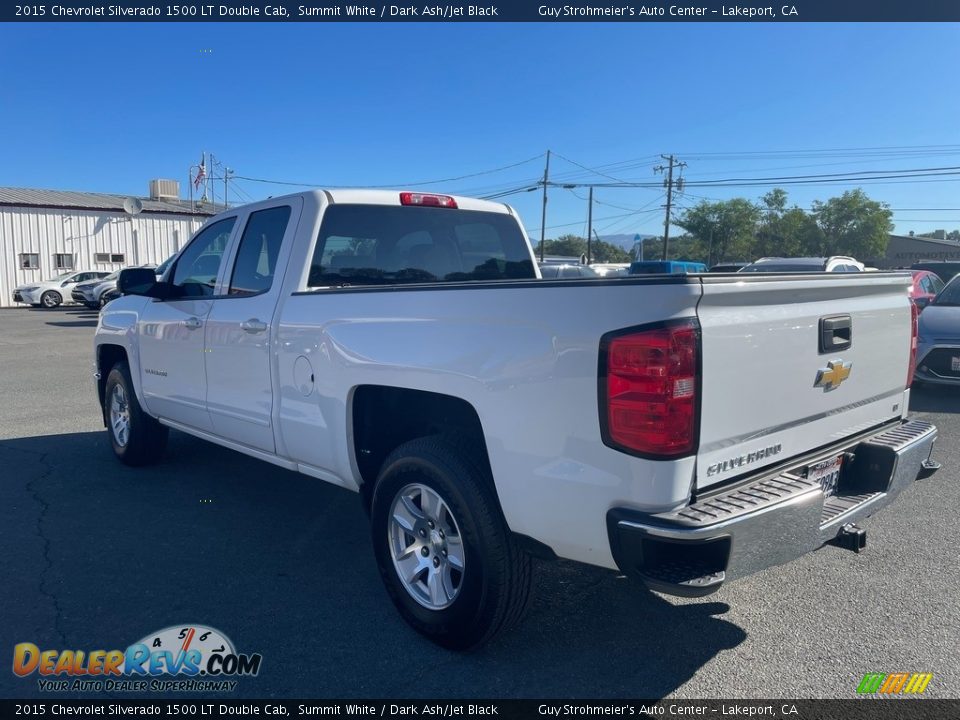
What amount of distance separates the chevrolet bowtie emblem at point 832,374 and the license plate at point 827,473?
34cm

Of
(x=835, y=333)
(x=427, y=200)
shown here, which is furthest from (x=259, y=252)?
(x=835, y=333)

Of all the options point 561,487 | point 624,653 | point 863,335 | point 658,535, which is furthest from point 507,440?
point 863,335

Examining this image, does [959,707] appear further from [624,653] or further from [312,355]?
[312,355]

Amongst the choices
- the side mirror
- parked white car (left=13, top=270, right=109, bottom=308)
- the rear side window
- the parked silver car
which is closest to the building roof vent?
parked white car (left=13, top=270, right=109, bottom=308)

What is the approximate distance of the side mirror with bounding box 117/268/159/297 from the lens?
545 cm

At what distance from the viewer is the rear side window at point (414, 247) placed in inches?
A: 171

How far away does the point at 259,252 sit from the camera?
4.61 metres

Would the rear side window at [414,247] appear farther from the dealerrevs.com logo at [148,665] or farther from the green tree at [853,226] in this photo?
the green tree at [853,226]

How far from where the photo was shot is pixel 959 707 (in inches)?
112

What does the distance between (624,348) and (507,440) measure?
0.63 m

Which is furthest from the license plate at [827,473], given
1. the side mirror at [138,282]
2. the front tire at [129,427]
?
the front tire at [129,427]

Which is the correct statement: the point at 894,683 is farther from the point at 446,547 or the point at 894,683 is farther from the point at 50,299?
the point at 50,299

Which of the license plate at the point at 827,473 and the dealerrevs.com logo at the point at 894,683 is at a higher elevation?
the license plate at the point at 827,473

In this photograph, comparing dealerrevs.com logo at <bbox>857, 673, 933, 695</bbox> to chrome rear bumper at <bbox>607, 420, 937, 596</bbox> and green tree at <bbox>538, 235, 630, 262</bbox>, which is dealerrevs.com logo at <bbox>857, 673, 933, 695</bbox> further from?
green tree at <bbox>538, 235, 630, 262</bbox>
